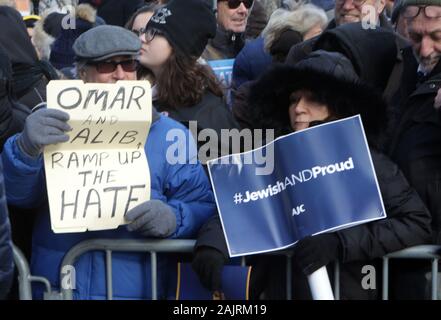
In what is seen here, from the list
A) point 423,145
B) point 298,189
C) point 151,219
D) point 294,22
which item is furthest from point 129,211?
point 294,22

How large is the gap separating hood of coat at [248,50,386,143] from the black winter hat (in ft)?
2.66

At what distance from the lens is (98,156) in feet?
13.7

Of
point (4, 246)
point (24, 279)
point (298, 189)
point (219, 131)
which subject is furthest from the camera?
point (219, 131)

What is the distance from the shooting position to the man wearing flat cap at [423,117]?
4.15 meters

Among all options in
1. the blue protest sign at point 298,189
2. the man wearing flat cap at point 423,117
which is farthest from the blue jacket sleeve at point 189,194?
the man wearing flat cap at point 423,117

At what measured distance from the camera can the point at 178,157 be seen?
4.36m

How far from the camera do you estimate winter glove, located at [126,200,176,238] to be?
4074 mm

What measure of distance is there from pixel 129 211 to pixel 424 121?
134cm

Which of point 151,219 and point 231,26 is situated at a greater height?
point 231,26

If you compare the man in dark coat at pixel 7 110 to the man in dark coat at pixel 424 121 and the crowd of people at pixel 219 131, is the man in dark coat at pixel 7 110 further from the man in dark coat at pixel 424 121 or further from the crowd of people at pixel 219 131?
the man in dark coat at pixel 424 121

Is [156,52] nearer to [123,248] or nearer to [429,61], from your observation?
[123,248]

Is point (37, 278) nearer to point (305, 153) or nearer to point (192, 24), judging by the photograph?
point (305, 153)

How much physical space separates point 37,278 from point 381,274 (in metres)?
1.47

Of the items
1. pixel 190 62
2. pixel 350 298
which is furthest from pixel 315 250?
pixel 190 62
